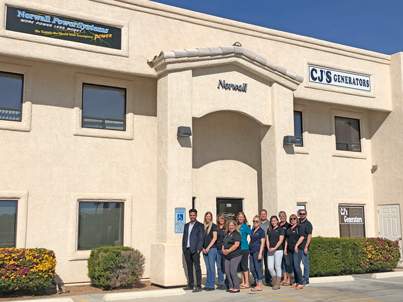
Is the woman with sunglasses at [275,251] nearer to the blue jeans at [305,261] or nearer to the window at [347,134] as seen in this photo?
the blue jeans at [305,261]

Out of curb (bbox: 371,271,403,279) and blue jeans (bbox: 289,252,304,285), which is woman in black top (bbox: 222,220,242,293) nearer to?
blue jeans (bbox: 289,252,304,285)

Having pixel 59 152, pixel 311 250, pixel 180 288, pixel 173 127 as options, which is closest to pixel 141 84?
pixel 173 127

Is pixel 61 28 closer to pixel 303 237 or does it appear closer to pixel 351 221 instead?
pixel 303 237

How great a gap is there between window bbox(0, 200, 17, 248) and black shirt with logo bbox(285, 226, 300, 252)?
680 cm

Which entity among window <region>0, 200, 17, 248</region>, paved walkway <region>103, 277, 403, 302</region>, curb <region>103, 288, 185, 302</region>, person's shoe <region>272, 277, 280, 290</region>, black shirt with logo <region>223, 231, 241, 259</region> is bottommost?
paved walkway <region>103, 277, 403, 302</region>

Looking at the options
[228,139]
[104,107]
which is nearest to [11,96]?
[104,107]

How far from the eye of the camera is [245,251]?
12.4 metres

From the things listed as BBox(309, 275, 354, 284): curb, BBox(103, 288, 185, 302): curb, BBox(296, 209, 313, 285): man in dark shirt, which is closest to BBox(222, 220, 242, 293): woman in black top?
BBox(103, 288, 185, 302): curb

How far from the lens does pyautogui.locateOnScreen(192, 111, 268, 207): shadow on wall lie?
1562 centimetres

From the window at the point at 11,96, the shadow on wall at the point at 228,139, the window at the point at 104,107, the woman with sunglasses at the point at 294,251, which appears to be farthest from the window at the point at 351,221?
the window at the point at 11,96

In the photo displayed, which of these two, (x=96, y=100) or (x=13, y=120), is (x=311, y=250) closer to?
(x=96, y=100)

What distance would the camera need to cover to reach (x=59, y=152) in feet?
44.2

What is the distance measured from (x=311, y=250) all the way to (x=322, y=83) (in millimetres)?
5964

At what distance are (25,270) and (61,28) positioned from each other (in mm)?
6152
